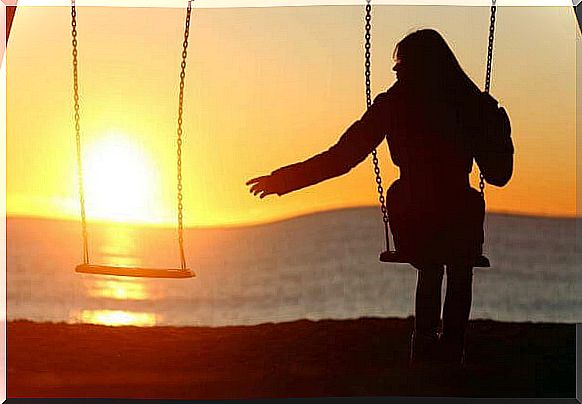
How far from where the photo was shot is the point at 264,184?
360 centimetres

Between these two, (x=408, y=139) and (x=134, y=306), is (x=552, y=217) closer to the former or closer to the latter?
(x=408, y=139)

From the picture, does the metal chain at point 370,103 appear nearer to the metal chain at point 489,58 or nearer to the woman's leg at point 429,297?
the woman's leg at point 429,297

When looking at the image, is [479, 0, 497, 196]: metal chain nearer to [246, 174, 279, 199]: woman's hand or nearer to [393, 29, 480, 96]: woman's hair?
[393, 29, 480, 96]: woman's hair

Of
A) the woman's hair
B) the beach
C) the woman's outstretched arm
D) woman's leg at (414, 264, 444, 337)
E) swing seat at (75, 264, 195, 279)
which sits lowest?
the beach

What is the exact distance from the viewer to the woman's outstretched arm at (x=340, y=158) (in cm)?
360

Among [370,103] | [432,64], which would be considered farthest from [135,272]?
[432,64]

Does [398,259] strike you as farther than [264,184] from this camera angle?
No

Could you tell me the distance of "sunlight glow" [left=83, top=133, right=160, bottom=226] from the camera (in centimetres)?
362

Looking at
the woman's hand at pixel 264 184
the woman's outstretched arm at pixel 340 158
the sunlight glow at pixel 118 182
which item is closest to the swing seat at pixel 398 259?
the woman's outstretched arm at pixel 340 158

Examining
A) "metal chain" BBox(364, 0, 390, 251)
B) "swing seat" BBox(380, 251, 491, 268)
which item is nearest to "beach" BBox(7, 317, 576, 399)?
"swing seat" BBox(380, 251, 491, 268)

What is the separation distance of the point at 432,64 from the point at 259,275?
1.19m

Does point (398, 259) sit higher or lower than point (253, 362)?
higher

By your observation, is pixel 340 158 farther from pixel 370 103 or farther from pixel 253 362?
pixel 253 362

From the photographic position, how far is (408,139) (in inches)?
141
